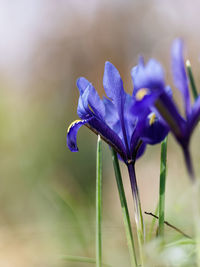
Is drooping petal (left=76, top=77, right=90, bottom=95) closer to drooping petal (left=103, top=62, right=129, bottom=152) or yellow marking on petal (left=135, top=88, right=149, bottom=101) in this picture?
drooping petal (left=103, top=62, right=129, bottom=152)

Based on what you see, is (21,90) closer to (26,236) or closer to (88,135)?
(88,135)

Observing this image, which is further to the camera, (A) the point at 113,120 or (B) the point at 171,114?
(A) the point at 113,120

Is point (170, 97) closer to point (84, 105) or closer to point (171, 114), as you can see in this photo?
point (171, 114)

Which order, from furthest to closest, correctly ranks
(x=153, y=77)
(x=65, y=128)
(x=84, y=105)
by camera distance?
(x=65, y=128), (x=84, y=105), (x=153, y=77)

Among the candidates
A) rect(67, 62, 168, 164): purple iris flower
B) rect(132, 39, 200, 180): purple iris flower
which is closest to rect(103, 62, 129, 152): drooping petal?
rect(67, 62, 168, 164): purple iris flower

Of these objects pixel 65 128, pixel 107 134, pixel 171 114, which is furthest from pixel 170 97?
pixel 65 128

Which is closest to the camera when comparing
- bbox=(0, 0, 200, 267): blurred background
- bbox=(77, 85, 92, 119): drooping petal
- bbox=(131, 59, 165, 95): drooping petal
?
bbox=(131, 59, 165, 95): drooping petal
